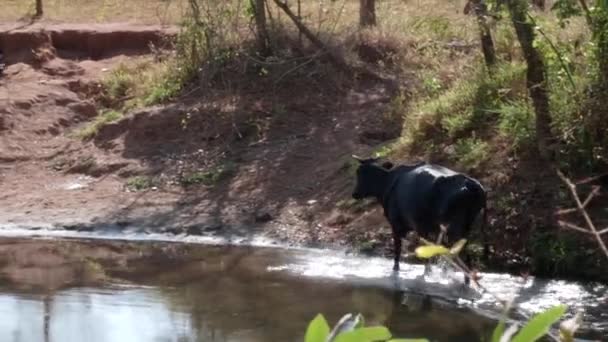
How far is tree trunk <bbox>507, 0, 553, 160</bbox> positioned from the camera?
11047 millimetres

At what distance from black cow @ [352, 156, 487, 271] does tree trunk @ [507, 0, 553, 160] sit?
47.8 inches

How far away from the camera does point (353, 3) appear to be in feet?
72.1

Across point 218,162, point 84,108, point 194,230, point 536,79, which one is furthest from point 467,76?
point 84,108

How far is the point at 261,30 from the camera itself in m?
16.5

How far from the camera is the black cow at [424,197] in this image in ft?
32.6

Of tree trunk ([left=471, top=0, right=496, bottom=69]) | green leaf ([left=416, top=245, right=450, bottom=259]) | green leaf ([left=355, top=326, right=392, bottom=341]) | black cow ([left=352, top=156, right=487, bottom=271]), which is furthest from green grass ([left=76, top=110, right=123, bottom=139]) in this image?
Result: green leaf ([left=355, top=326, right=392, bottom=341])

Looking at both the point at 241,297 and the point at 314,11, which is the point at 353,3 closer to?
the point at 314,11

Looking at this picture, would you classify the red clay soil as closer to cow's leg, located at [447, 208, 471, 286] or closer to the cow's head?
the cow's head

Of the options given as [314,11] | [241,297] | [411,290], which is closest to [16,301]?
[241,297]

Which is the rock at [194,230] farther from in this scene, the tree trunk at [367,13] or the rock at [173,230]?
the tree trunk at [367,13]

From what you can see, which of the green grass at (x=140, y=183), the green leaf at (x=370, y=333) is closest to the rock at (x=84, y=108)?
the green grass at (x=140, y=183)

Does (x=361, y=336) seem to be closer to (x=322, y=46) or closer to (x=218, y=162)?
(x=218, y=162)

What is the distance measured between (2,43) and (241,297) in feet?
37.7

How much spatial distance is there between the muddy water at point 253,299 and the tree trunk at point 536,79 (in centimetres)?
161
